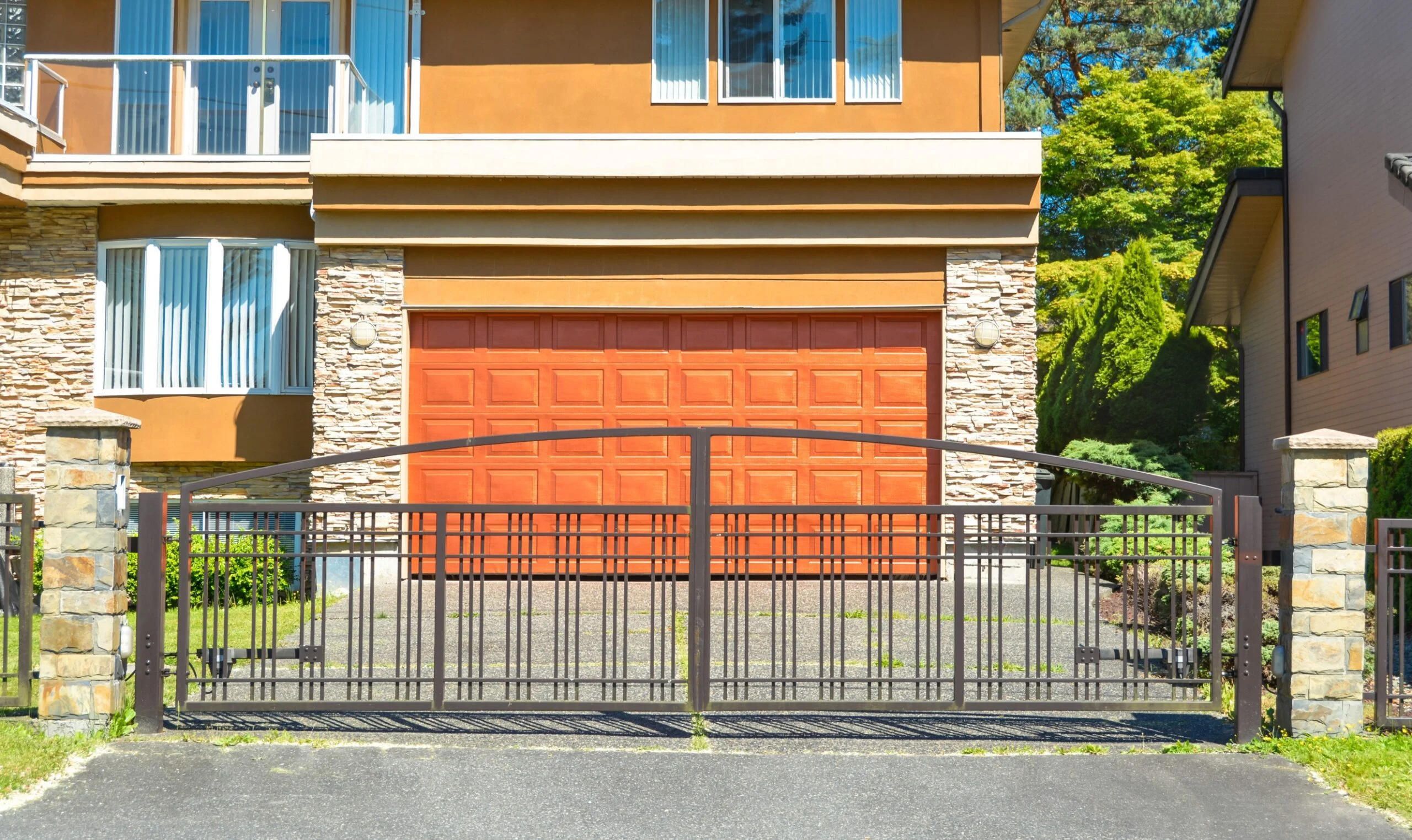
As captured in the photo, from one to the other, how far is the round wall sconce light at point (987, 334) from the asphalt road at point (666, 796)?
690 centimetres

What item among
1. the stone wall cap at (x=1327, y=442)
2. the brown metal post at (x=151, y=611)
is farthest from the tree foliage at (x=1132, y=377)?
the brown metal post at (x=151, y=611)

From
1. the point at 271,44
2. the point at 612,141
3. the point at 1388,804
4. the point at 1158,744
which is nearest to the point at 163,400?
the point at 271,44

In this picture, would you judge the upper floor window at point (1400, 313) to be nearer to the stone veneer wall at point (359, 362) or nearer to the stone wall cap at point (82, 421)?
the stone veneer wall at point (359, 362)

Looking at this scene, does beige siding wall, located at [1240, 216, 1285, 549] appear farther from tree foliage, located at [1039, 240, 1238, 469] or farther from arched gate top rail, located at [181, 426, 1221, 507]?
arched gate top rail, located at [181, 426, 1221, 507]

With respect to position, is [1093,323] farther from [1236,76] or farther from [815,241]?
[815,241]

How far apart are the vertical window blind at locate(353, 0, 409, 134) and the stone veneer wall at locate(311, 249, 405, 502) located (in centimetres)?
191

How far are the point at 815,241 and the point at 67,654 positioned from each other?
8420 millimetres

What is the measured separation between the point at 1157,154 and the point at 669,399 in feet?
64.1

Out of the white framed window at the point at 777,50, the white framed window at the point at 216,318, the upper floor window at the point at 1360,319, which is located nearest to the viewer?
the white framed window at the point at 777,50

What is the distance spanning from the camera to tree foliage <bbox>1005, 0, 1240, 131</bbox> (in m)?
33.4

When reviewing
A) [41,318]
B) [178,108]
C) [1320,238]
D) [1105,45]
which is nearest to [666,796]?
[178,108]

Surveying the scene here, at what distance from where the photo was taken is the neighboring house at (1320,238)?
15180mm

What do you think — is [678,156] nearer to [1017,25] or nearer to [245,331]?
[245,331]

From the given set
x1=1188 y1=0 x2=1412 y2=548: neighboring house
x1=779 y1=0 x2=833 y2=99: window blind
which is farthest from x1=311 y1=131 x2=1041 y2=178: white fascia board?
x1=1188 y1=0 x2=1412 y2=548: neighboring house
